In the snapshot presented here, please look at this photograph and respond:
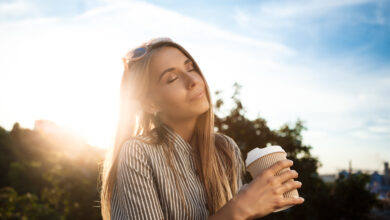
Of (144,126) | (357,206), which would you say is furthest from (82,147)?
(144,126)

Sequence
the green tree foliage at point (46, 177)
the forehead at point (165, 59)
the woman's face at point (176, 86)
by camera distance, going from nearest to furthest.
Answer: the woman's face at point (176, 86) → the forehead at point (165, 59) → the green tree foliage at point (46, 177)

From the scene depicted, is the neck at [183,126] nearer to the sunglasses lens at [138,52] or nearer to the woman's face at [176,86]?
the woman's face at [176,86]

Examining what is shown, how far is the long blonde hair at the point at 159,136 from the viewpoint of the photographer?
272 cm

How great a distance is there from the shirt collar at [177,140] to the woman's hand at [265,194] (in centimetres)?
78

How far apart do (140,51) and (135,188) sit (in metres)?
1.26

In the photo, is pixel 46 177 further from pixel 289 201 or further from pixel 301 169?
pixel 289 201

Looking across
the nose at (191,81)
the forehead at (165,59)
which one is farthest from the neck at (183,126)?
the forehead at (165,59)

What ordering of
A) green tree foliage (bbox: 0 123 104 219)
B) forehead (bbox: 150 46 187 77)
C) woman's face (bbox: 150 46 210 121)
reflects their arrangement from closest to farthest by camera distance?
woman's face (bbox: 150 46 210 121)
forehead (bbox: 150 46 187 77)
green tree foliage (bbox: 0 123 104 219)

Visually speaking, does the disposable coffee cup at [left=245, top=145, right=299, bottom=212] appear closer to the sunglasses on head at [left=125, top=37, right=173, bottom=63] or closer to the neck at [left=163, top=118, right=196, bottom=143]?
the neck at [left=163, top=118, right=196, bottom=143]

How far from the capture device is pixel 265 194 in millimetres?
2127

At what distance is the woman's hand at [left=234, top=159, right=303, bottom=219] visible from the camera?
2.10m

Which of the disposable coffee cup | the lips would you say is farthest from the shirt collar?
the disposable coffee cup

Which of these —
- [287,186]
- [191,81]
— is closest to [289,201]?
[287,186]

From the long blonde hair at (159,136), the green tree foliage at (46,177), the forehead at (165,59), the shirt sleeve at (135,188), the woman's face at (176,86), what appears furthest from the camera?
the green tree foliage at (46,177)
